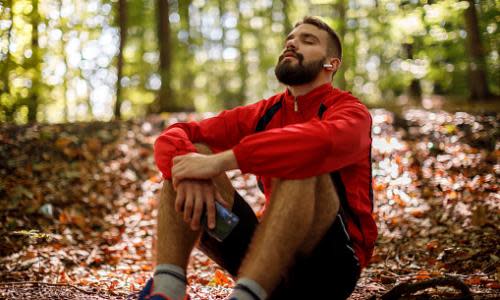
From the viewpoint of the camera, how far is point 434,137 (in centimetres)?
705

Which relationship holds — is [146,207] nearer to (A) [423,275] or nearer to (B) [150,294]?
(A) [423,275]

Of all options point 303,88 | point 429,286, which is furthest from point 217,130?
point 429,286

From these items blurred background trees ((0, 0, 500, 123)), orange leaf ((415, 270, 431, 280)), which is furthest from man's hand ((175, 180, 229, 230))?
blurred background trees ((0, 0, 500, 123))

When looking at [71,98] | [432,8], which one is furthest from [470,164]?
[71,98]

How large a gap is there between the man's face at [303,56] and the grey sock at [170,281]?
1.36 meters

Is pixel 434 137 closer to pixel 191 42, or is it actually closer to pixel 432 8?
pixel 432 8

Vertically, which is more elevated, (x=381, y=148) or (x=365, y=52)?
(x=365, y=52)

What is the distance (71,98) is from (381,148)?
44.7 feet

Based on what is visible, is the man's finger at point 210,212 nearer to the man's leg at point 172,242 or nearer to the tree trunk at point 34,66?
the man's leg at point 172,242

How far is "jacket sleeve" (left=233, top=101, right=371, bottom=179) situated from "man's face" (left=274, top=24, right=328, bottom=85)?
2.10 ft

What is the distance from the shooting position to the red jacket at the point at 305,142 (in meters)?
2.15

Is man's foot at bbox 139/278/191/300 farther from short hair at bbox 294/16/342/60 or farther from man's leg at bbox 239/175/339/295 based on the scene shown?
short hair at bbox 294/16/342/60

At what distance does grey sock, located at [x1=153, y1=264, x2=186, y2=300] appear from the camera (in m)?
2.17

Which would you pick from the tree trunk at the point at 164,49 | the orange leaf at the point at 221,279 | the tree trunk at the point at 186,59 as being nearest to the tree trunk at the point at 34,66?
the tree trunk at the point at 164,49
